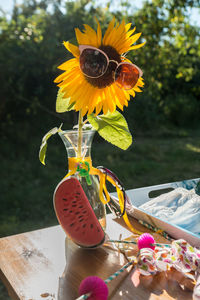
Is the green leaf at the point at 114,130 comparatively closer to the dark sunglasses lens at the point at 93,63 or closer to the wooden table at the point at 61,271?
the dark sunglasses lens at the point at 93,63

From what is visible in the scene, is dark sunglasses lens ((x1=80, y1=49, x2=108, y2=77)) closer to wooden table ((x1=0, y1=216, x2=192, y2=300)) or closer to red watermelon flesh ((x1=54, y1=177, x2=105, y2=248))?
red watermelon flesh ((x1=54, y1=177, x2=105, y2=248))

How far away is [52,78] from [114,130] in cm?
259

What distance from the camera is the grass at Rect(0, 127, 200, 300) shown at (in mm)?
2246

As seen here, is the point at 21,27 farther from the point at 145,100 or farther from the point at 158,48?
the point at 145,100

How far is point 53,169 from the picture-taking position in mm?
3010

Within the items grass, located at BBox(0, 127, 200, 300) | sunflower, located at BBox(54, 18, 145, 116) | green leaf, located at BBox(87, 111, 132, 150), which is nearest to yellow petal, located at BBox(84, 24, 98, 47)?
sunflower, located at BBox(54, 18, 145, 116)

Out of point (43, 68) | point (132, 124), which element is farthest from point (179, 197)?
point (132, 124)

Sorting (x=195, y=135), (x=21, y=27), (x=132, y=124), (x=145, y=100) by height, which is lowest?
(x=195, y=135)

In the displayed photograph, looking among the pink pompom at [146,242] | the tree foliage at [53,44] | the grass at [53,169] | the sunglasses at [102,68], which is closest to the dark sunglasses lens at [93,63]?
the sunglasses at [102,68]

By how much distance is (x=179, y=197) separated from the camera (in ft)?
2.58

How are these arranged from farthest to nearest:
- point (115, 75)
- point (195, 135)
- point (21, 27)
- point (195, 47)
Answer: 1. point (195, 135)
2. point (195, 47)
3. point (21, 27)
4. point (115, 75)

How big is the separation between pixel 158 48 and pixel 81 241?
251 cm

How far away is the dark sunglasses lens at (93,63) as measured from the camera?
0.56 meters

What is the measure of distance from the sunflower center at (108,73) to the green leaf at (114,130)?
7cm
